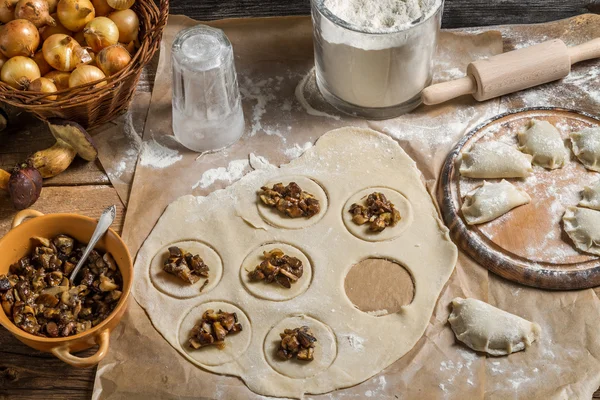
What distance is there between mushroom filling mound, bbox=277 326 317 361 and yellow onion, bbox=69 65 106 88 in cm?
86

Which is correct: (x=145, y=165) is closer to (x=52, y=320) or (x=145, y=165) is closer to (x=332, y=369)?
(x=52, y=320)

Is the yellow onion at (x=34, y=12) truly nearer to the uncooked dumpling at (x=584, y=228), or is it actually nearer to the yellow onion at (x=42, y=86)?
the yellow onion at (x=42, y=86)

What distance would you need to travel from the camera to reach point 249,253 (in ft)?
6.30

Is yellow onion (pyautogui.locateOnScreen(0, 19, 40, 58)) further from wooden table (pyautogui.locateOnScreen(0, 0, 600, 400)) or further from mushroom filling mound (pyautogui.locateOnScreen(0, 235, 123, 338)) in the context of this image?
mushroom filling mound (pyautogui.locateOnScreen(0, 235, 123, 338))

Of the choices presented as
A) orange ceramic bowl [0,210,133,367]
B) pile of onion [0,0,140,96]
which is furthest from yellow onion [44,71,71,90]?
orange ceramic bowl [0,210,133,367]

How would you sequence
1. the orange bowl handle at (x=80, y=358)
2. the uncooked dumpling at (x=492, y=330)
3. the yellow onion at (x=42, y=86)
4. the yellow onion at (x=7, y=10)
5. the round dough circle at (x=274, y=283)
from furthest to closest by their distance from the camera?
1. the yellow onion at (x=7, y=10)
2. the yellow onion at (x=42, y=86)
3. the round dough circle at (x=274, y=283)
4. the uncooked dumpling at (x=492, y=330)
5. the orange bowl handle at (x=80, y=358)

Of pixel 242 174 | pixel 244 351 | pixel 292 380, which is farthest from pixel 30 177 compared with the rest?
pixel 292 380

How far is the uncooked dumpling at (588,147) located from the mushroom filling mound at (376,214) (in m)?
0.57

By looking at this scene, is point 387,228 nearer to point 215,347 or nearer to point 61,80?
point 215,347

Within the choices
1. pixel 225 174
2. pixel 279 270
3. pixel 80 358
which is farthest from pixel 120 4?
pixel 80 358

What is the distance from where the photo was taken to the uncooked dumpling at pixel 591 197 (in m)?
1.95

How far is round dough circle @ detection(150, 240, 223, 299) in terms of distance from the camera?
73.0 inches

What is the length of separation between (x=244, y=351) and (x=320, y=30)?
0.93 m

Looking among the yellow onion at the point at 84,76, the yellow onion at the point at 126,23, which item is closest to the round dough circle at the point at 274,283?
the yellow onion at the point at 84,76
